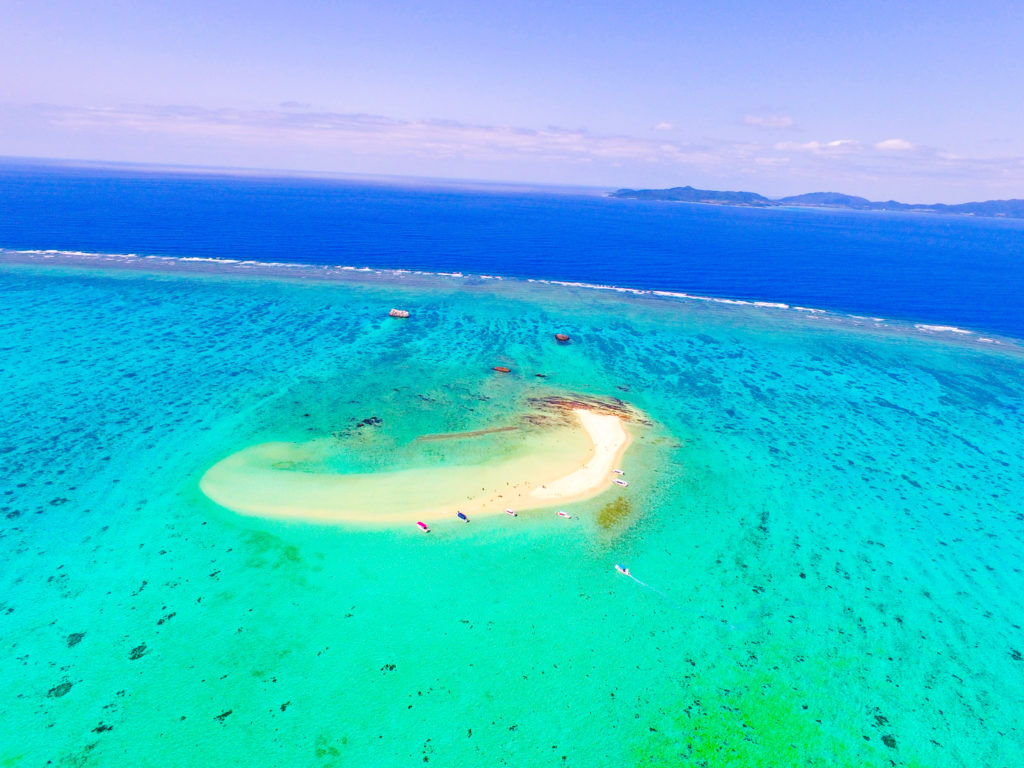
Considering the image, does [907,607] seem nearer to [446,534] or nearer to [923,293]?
[446,534]

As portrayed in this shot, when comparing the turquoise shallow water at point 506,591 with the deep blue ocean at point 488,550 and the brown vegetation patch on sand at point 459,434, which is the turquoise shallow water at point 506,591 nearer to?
the deep blue ocean at point 488,550

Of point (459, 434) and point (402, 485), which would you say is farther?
point (459, 434)

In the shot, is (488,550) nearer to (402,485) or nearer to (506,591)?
(506,591)

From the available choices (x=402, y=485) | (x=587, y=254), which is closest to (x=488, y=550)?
(x=402, y=485)

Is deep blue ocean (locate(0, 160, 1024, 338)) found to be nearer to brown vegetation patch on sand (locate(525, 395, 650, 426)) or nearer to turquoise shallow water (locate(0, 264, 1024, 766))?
turquoise shallow water (locate(0, 264, 1024, 766))

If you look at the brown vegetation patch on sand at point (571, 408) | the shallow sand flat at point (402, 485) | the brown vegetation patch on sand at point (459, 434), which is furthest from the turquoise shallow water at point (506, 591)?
the brown vegetation patch on sand at point (571, 408)

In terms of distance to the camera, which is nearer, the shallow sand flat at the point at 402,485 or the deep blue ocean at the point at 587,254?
the shallow sand flat at the point at 402,485

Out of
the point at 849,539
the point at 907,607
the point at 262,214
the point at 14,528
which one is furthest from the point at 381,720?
the point at 262,214
